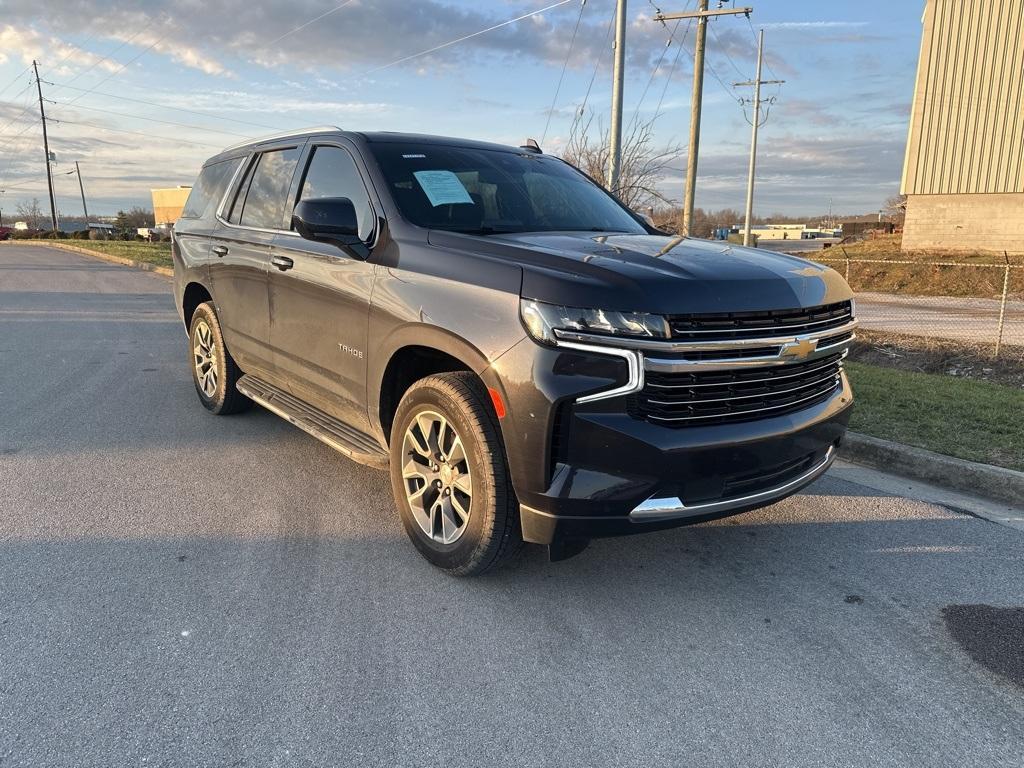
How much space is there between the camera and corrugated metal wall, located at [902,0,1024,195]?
23562 mm

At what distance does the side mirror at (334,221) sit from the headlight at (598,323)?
4.41ft

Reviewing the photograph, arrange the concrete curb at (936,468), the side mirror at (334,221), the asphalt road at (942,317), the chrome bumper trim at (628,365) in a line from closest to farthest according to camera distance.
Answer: the chrome bumper trim at (628,365), the side mirror at (334,221), the concrete curb at (936,468), the asphalt road at (942,317)

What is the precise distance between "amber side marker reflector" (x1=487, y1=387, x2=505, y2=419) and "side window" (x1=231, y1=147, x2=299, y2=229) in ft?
7.60

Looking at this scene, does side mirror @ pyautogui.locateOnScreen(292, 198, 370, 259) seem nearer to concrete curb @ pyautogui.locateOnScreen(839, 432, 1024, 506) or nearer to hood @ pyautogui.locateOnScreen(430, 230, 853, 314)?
hood @ pyautogui.locateOnScreen(430, 230, 853, 314)

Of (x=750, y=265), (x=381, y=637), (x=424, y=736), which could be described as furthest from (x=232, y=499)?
(x=750, y=265)

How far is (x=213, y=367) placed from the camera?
587cm

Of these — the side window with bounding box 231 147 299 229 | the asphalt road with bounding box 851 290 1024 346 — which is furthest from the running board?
the asphalt road with bounding box 851 290 1024 346

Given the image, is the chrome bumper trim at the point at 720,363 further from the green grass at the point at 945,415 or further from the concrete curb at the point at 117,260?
the concrete curb at the point at 117,260

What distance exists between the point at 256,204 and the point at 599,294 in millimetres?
3267

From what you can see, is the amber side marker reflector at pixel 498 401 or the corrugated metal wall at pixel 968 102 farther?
the corrugated metal wall at pixel 968 102

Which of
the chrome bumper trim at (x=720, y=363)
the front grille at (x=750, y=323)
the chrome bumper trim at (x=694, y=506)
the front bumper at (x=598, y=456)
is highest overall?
the front grille at (x=750, y=323)

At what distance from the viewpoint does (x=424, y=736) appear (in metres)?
2.34

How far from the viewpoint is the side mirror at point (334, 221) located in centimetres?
356

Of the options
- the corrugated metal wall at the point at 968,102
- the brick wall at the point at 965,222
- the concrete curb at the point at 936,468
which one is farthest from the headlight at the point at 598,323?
the corrugated metal wall at the point at 968,102
